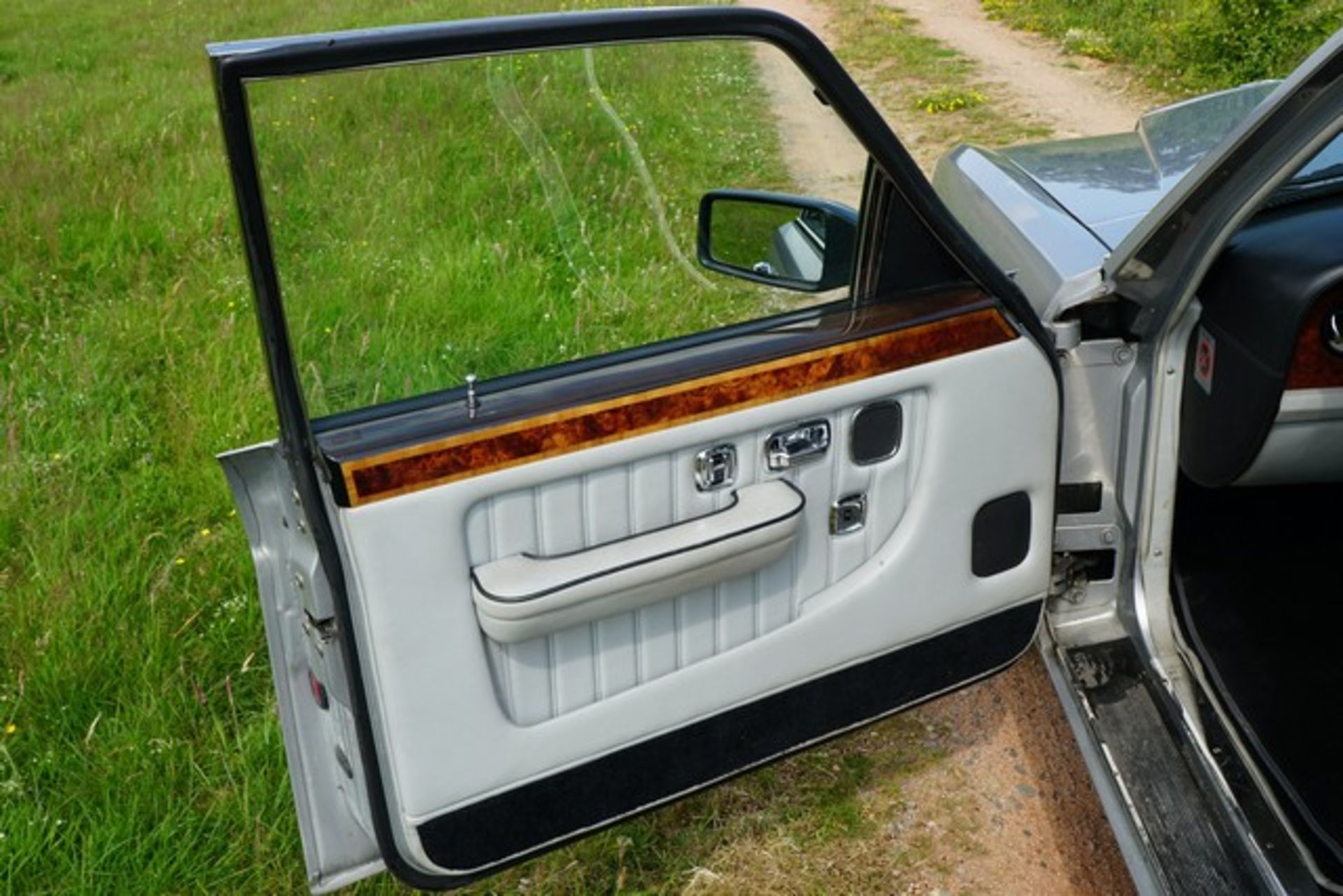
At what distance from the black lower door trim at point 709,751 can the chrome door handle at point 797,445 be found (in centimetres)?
39

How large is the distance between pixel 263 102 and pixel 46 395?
3.30 metres

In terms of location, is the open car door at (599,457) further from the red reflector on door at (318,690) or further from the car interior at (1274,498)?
the car interior at (1274,498)

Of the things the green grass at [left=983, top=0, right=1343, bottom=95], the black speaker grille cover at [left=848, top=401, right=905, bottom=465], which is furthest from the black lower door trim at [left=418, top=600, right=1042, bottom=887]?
the green grass at [left=983, top=0, right=1343, bottom=95]

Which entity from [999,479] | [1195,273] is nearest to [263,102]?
[999,479]

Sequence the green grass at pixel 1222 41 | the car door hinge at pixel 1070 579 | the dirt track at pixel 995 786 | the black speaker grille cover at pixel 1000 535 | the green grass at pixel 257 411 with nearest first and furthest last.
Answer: the green grass at pixel 257 411, the black speaker grille cover at pixel 1000 535, the dirt track at pixel 995 786, the car door hinge at pixel 1070 579, the green grass at pixel 1222 41

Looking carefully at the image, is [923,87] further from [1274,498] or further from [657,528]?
[657,528]

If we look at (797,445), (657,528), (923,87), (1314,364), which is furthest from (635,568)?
(923,87)

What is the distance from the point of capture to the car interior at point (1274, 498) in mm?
2297

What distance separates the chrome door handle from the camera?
2.03 metres

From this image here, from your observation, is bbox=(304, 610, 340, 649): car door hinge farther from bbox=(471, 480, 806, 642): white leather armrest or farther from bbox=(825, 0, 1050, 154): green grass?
bbox=(825, 0, 1050, 154): green grass

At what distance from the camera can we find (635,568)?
Result: 1.90 metres

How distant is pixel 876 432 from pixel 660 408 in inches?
15.4

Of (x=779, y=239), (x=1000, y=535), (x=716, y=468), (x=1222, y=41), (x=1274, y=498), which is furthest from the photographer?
(x=1222, y=41)

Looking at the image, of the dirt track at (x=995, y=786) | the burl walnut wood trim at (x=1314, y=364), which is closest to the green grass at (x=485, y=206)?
the dirt track at (x=995, y=786)
